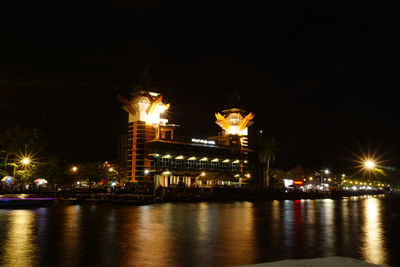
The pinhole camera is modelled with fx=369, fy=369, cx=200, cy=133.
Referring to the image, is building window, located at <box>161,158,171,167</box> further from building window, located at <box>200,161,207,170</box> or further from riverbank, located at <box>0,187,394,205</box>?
riverbank, located at <box>0,187,394,205</box>

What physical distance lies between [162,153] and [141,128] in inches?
278

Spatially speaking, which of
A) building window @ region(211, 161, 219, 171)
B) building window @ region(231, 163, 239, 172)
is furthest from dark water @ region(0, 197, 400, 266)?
building window @ region(231, 163, 239, 172)

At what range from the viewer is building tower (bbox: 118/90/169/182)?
2938 inches

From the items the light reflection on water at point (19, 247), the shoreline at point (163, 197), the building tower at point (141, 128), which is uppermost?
the building tower at point (141, 128)

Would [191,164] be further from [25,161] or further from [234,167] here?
[25,161]

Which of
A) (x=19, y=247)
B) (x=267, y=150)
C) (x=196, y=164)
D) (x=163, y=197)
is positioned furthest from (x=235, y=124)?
(x=19, y=247)

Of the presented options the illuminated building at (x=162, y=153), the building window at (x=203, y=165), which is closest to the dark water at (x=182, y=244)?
the illuminated building at (x=162, y=153)

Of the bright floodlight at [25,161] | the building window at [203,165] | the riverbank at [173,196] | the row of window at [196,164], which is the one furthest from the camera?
the building window at [203,165]

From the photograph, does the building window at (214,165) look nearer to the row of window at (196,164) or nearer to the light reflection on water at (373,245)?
the row of window at (196,164)

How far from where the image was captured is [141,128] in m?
76.2

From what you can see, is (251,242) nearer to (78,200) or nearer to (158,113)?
(78,200)

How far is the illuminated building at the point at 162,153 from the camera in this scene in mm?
74500

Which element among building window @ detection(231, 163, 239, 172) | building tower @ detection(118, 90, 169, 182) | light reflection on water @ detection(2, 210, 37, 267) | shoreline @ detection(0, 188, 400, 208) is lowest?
shoreline @ detection(0, 188, 400, 208)

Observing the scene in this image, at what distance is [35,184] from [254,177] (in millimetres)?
57552
